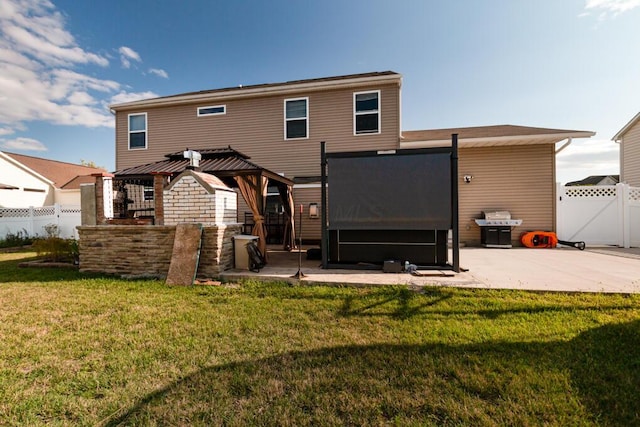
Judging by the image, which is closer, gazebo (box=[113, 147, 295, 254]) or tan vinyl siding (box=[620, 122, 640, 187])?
gazebo (box=[113, 147, 295, 254])

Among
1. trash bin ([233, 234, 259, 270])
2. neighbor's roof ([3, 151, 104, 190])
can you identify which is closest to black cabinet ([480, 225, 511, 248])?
trash bin ([233, 234, 259, 270])

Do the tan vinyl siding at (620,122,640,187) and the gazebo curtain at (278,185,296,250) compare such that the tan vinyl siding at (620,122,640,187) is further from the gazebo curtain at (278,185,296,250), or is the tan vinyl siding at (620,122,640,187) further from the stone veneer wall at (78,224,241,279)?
the stone veneer wall at (78,224,241,279)

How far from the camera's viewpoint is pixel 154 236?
5449mm

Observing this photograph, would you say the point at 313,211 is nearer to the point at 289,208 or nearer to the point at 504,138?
the point at 289,208

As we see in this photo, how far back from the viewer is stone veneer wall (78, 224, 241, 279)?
5.22 meters

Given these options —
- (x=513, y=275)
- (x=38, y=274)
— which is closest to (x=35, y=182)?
(x=38, y=274)

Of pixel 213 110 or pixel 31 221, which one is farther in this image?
pixel 31 221

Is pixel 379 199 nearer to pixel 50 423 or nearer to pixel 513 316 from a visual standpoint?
pixel 513 316

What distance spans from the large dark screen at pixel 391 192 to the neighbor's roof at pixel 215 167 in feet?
6.46

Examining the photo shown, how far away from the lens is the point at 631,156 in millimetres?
12438

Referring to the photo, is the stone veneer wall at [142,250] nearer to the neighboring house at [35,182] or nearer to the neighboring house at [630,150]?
the neighboring house at [35,182]

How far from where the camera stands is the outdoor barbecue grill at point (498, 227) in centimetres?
882

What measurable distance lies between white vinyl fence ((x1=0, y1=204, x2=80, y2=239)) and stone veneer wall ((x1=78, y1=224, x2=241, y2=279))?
785cm

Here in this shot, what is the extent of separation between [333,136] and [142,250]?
22.8 feet
